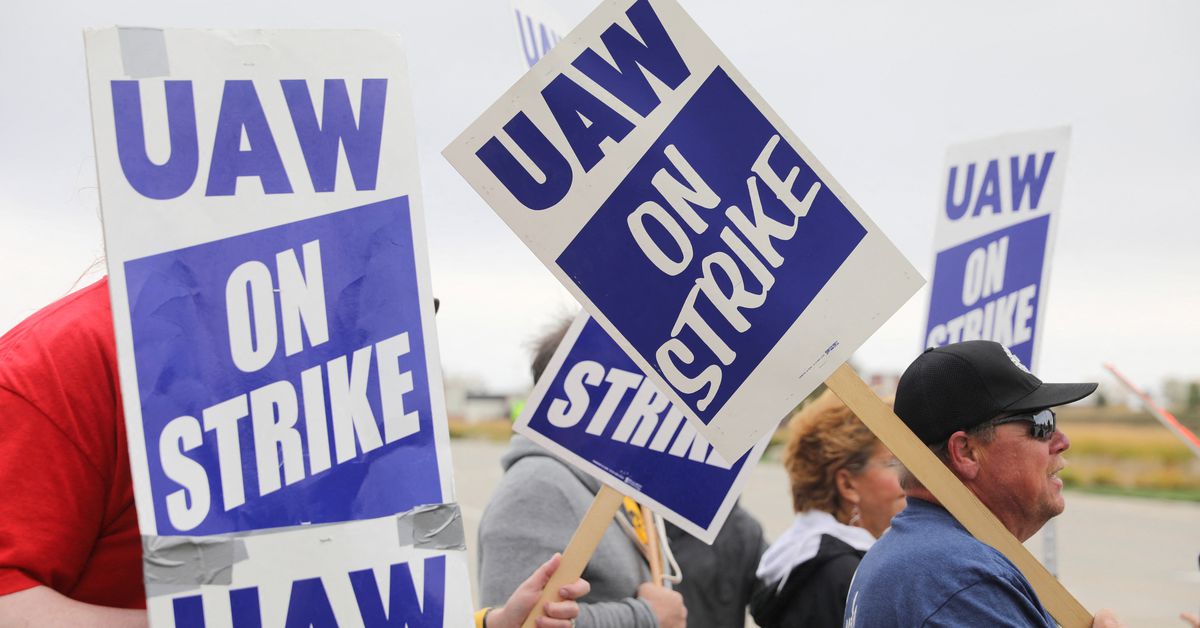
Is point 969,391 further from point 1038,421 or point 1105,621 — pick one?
point 1105,621

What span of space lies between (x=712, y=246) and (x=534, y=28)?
145 cm

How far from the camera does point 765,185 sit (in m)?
2.15

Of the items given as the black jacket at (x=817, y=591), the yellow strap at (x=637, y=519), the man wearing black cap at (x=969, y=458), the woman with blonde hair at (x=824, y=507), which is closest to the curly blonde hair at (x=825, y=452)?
the woman with blonde hair at (x=824, y=507)

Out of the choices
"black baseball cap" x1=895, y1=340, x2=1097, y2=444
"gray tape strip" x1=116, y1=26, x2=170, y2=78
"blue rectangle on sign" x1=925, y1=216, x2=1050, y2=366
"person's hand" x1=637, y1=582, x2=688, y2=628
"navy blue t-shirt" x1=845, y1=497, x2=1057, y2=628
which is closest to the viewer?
"gray tape strip" x1=116, y1=26, x2=170, y2=78

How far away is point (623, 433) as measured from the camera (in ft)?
9.27

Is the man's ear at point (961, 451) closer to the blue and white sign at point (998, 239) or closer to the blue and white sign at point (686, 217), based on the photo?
the blue and white sign at point (686, 217)

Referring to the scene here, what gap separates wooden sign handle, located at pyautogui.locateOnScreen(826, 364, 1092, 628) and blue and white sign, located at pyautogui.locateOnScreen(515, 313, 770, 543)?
1.99ft

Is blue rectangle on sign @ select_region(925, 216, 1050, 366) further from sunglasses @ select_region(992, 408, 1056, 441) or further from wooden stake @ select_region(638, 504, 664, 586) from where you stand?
sunglasses @ select_region(992, 408, 1056, 441)

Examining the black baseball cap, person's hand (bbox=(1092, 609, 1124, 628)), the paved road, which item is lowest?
the paved road

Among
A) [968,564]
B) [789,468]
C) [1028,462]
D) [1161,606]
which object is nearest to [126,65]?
[968,564]

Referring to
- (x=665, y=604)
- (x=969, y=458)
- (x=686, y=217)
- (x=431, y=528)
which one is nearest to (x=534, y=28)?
(x=686, y=217)

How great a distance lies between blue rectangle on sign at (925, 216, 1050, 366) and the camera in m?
4.37

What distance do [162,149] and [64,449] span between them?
1.53 feet

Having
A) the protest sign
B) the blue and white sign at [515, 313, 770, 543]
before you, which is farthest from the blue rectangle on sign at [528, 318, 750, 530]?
the protest sign
